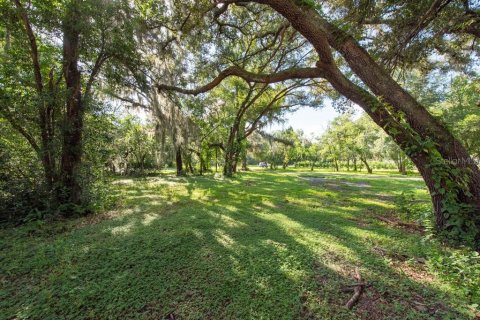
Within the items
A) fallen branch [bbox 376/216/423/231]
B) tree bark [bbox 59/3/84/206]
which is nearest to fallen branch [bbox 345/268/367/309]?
fallen branch [bbox 376/216/423/231]

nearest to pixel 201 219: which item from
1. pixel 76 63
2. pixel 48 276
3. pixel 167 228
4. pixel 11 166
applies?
pixel 167 228

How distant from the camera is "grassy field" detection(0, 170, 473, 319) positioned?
5.69 ft

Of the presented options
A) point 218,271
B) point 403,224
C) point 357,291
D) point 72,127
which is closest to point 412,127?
point 403,224

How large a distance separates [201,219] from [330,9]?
248 inches

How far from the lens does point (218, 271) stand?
7.32 ft

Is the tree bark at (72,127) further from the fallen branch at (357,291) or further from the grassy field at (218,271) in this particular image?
the fallen branch at (357,291)

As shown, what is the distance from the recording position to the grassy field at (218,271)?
1734 millimetres

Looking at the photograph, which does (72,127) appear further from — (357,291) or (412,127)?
(412,127)

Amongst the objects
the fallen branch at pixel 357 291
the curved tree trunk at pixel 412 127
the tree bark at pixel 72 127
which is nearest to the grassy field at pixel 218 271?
the fallen branch at pixel 357 291

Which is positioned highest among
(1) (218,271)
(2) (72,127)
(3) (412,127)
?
(2) (72,127)

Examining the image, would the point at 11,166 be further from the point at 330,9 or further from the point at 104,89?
the point at 330,9

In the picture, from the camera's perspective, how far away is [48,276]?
2238 mm

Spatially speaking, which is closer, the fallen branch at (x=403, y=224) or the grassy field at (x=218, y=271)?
the grassy field at (x=218, y=271)

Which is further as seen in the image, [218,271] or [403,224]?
[403,224]
